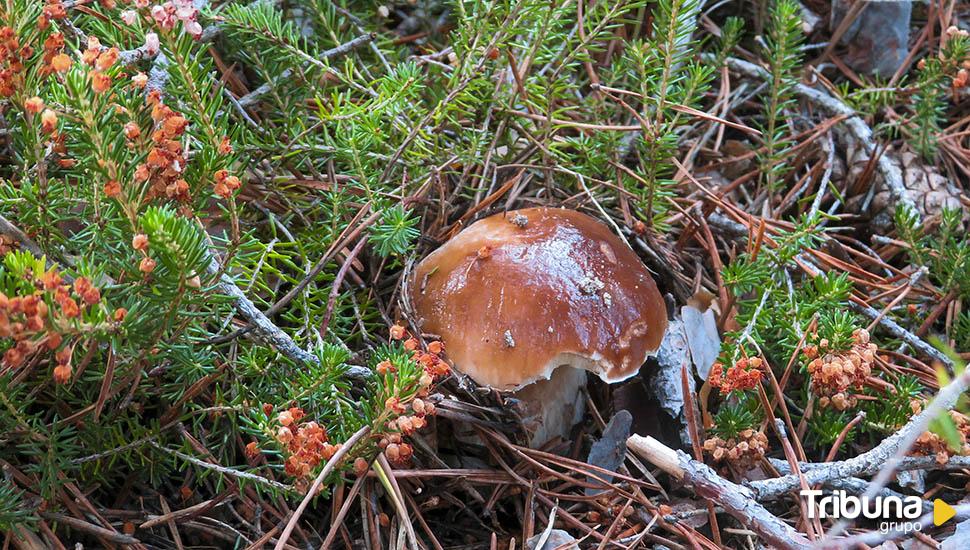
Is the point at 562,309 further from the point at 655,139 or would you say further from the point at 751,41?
the point at 751,41

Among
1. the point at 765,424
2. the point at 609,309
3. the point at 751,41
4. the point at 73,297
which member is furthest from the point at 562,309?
the point at 751,41

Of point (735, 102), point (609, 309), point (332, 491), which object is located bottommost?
point (332, 491)

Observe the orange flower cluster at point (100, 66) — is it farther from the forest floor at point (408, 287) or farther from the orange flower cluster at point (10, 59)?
the orange flower cluster at point (10, 59)

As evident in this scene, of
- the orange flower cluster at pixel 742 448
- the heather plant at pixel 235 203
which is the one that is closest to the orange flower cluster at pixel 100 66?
the heather plant at pixel 235 203

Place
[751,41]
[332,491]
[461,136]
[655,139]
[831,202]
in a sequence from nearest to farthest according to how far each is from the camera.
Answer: [332,491]
[655,139]
[461,136]
[831,202]
[751,41]

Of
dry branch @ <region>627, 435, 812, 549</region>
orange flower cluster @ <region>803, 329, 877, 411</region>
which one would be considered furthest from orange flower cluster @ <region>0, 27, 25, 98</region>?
orange flower cluster @ <region>803, 329, 877, 411</region>

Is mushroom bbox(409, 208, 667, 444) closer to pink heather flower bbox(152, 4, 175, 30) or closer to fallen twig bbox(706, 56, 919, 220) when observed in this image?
pink heather flower bbox(152, 4, 175, 30)

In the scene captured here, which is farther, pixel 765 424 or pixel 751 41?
pixel 751 41
